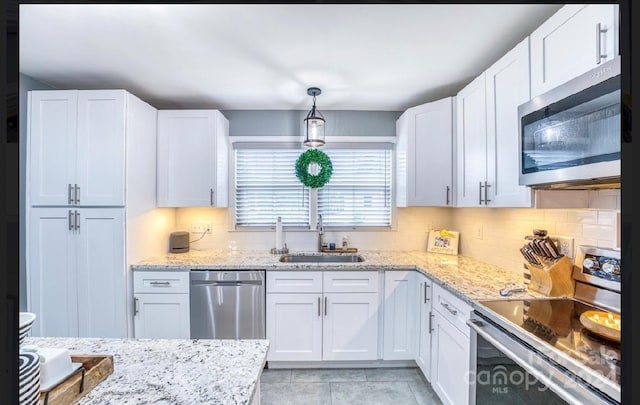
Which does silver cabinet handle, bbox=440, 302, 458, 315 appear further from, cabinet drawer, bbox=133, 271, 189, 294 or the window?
cabinet drawer, bbox=133, 271, 189, 294

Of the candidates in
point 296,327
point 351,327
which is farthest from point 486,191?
point 296,327

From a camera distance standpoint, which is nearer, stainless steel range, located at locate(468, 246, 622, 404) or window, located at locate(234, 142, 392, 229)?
stainless steel range, located at locate(468, 246, 622, 404)

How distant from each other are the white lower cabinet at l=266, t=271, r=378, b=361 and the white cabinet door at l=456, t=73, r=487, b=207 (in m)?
0.96

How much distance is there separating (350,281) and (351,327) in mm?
381

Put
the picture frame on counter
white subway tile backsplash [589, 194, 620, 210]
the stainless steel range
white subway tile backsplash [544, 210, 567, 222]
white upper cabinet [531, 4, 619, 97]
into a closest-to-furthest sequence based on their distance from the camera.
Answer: the stainless steel range
white upper cabinet [531, 4, 619, 97]
white subway tile backsplash [589, 194, 620, 210]
white subway tile backsplash [544, 210, 567, 222]
the picture frame on counter

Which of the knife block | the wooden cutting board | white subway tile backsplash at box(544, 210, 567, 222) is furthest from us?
white subway tile backsplash at box(544, 210, 567, 222)

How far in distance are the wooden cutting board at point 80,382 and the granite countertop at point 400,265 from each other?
1.53 metres

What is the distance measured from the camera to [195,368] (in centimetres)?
95

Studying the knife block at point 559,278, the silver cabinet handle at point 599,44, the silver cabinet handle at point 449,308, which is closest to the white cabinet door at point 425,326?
the silver cabinet handle at point 449,308

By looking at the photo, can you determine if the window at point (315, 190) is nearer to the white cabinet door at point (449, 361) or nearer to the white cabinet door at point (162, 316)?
the white cabinet door at point (162, 316)

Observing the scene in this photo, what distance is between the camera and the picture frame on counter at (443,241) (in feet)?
9.57

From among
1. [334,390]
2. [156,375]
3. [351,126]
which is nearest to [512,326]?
[156,375]

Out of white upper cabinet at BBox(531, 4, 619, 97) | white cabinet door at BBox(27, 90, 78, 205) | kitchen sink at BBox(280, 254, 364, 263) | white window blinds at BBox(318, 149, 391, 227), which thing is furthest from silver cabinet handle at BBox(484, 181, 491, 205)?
white cabinet door at BBox(27, 90, 78, 205)

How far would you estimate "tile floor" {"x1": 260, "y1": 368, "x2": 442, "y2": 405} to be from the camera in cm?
216
